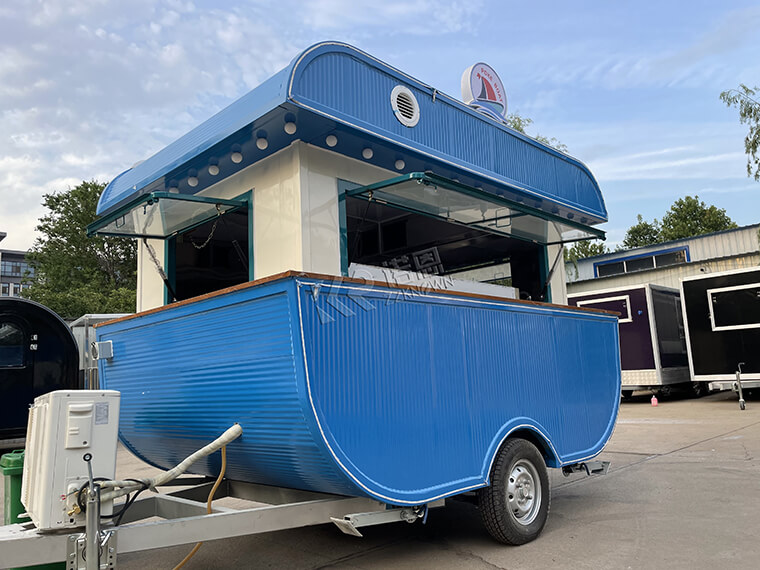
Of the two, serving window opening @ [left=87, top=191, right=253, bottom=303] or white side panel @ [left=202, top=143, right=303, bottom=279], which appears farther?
serving window opening @ [left=87, top=191, right=253, bottom=303]

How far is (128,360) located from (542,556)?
11.0 feet

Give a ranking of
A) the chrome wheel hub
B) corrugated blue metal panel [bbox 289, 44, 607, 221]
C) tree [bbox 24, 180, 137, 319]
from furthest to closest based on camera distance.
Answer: tree [bbox 24, 180, 137, 319]
the chrome wheel hub
corrugated blue metal panel [bbox 289, 44, 607, 221]

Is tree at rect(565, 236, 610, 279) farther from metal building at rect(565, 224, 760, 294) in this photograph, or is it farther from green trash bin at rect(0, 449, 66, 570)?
green trash bin at rect(0, 449, 66, 570)

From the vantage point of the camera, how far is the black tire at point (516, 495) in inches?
183

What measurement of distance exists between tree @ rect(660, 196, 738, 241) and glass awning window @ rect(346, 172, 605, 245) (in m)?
34.7

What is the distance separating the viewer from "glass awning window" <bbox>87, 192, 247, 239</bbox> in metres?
4.73

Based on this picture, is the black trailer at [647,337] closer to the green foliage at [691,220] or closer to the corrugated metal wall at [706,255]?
the corrugated metal wall at [706,255]

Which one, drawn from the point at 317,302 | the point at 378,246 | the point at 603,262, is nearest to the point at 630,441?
the point at 378,246

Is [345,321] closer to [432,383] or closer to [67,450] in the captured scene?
[432,383]

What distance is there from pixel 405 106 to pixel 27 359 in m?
8.09

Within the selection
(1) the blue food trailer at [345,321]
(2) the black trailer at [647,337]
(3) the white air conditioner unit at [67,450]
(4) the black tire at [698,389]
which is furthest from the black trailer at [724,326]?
(3) the white air conditioner unit at [67,450]

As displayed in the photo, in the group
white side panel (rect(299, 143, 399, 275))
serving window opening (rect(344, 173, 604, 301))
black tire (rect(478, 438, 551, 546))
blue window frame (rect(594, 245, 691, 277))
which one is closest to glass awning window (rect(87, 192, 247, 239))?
white side panel (rect(299, 143, 399, 275))

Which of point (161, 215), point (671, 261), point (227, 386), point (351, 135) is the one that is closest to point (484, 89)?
point (351, 135)

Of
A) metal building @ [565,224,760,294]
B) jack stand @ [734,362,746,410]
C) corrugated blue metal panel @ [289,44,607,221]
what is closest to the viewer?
corrugated blue metal panel @ [289,44,607,221]
